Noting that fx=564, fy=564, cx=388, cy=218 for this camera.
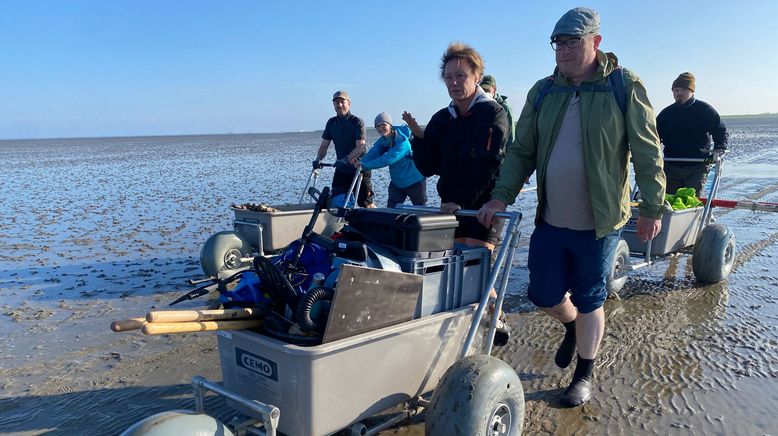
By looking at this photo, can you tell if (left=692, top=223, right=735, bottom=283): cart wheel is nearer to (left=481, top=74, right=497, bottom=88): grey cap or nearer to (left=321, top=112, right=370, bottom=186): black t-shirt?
(left=481, top=74, right=497, bottom=88): grey cap

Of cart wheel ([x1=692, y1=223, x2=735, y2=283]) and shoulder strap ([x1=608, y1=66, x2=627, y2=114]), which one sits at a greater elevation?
shoulder strap ([x1=608, y1=66, x2=627, y2=114])

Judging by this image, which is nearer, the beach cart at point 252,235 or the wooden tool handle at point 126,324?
the wooden tool handle at point 126,324

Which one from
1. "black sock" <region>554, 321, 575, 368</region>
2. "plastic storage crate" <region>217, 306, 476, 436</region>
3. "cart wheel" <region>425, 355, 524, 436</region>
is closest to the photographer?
"plastic storage crate" <region>217, 306, 476, 436</region>

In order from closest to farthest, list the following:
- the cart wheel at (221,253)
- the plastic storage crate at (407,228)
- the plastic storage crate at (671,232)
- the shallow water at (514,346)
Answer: the plastic storage crate at (407,228), the shallow water at (514,346), the plastic storage crate at (671,232), the cart wheel at (221,253)

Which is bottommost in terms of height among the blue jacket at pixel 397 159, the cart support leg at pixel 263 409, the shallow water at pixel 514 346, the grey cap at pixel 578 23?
the shallow water at pixel 514 346

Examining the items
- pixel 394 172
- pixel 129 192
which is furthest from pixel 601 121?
pixel 129 192

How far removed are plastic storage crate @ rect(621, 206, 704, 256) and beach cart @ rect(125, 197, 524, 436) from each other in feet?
10.7

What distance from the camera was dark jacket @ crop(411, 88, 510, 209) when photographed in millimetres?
3529

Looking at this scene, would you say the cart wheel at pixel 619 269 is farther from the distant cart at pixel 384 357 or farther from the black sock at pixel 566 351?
the distant cart at pixel 384 357

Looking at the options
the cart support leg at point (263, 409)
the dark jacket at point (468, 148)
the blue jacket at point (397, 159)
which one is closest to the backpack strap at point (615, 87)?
the dark jacket at point (468, 148)

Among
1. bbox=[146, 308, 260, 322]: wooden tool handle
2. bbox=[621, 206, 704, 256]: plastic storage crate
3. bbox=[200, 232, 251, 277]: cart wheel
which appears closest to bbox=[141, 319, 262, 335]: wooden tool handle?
bbox=[146, 308, 260, 322]: wooden tool handle

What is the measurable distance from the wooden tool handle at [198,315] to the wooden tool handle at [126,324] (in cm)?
3

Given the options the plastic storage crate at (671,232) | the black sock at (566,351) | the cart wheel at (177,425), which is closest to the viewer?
the cart wheel at (177,425)

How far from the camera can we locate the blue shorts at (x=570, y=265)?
3.16m
